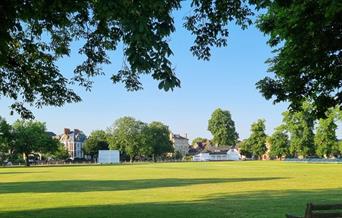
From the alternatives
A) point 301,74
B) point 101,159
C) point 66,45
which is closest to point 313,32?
point 301,74

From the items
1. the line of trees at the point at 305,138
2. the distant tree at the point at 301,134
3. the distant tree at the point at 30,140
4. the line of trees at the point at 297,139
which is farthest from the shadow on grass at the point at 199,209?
the distant tree at the point at 30,140

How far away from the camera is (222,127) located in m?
187

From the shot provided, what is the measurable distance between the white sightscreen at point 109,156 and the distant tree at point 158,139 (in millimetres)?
17103

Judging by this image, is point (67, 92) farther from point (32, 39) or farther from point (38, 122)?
point (38, 122)

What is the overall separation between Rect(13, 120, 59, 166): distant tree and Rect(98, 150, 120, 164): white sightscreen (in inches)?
965

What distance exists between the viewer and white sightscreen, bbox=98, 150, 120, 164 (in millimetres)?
149625

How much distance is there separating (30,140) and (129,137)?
42183mm

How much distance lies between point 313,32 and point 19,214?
41.8 ft

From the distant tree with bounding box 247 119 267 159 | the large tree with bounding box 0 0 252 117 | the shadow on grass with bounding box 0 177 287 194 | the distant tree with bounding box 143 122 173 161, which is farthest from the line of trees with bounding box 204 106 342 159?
the large tree with bounding box 0 0 252 117

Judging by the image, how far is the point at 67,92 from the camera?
681 inches

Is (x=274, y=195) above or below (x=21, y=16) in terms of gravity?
below

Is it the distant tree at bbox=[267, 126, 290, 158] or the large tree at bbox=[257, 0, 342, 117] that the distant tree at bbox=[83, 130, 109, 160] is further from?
the large tree at bbox=[257, 0, 342, 117]

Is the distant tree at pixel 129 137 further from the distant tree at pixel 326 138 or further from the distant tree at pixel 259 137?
the distant tree at pixel 326 138

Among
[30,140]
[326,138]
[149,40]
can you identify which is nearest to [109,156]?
[30,140]
